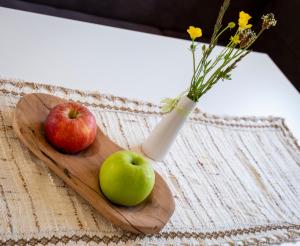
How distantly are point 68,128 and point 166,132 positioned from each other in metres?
0.26

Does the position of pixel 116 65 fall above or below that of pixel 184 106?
below

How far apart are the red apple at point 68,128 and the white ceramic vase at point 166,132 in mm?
182

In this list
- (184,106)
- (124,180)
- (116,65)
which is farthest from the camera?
(116,65)

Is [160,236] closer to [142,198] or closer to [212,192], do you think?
[142,198]

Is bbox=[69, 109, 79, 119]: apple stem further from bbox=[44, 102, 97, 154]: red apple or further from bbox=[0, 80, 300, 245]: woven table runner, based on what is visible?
bbox=[0, 80, 300, 245]: woven table runner

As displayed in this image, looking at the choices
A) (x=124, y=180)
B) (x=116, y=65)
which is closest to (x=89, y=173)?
(x=124, y=180)

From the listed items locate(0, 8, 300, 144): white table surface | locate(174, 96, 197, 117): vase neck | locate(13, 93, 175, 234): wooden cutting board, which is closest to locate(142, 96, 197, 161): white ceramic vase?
locate(174, 96, 197, 117): vase neck

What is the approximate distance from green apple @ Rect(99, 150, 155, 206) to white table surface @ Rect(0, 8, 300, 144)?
0.39m

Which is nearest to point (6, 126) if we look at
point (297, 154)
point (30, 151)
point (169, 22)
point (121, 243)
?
point (30, 151)

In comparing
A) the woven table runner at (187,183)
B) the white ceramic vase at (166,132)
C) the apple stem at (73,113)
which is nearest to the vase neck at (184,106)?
the white ceramic vase at (166,132)

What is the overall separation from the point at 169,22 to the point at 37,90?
5.67 feet

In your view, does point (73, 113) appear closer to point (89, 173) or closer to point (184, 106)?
point (89, 173)

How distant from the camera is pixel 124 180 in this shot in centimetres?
75

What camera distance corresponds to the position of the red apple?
799mm
